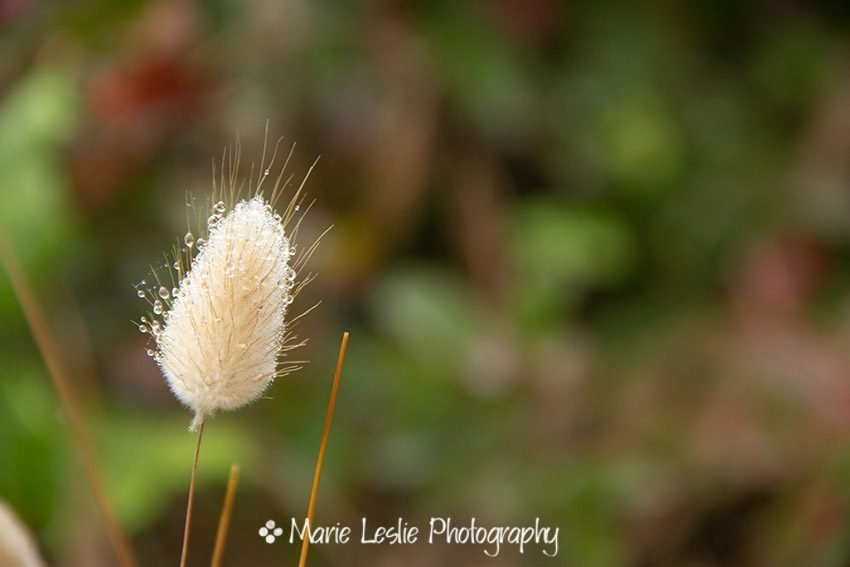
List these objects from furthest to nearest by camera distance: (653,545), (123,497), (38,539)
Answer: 1. (653,545)
2. (123,497)
3. (38,539)

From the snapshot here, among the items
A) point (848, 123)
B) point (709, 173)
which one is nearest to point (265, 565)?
point (709, 173)

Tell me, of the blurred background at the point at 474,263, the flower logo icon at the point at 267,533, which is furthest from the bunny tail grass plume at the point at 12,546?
the blurred background at the point at 474,263

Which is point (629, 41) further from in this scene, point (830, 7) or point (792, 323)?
point (792, 323)

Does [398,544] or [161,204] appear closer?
[398,544]

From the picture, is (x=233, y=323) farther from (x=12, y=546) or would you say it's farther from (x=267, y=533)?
(x=267, y=533)

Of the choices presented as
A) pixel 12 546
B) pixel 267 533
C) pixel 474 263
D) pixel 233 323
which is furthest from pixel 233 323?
pixel 474 263

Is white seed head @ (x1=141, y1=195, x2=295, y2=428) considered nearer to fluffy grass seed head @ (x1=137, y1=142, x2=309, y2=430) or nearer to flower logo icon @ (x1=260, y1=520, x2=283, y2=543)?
fluffy grass seed head @ (x1=137, y1=142, x2=309, y2=430)

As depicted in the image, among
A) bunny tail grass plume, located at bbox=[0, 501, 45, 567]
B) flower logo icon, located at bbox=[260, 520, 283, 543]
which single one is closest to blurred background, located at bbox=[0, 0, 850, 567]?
flower logo icon, located at bbox=[260, 520, 283, 543]
